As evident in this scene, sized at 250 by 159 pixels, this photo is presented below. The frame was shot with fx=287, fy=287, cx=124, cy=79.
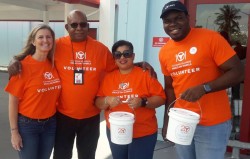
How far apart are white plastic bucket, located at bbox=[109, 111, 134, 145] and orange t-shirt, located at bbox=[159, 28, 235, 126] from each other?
0.50 m

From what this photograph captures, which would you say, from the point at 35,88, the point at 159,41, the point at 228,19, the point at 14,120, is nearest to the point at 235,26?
the point at 228,19

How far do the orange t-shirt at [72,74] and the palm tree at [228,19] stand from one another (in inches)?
102

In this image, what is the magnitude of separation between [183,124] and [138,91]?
0.56 meters

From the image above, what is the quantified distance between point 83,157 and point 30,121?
78 centimetres

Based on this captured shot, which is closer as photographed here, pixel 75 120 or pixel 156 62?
pixel 75 120

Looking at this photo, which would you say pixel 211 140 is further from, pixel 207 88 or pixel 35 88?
pixel 35 88

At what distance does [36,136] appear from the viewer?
267 cm

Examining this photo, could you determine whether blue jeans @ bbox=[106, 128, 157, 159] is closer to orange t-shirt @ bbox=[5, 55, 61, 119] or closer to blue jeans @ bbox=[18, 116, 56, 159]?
blue jeans @ bbox=[18, 116, 56, 159]

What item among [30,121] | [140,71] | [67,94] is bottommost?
[30,121]

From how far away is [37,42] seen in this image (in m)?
2.66

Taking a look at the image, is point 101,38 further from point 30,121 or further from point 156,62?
point 30,121

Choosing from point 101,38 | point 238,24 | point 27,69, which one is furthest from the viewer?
point 101,38

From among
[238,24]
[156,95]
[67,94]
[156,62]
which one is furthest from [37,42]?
[238,24]

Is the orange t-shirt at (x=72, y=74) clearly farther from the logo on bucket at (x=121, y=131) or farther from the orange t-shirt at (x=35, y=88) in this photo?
the logo on bucket at (x=121, y=131)
